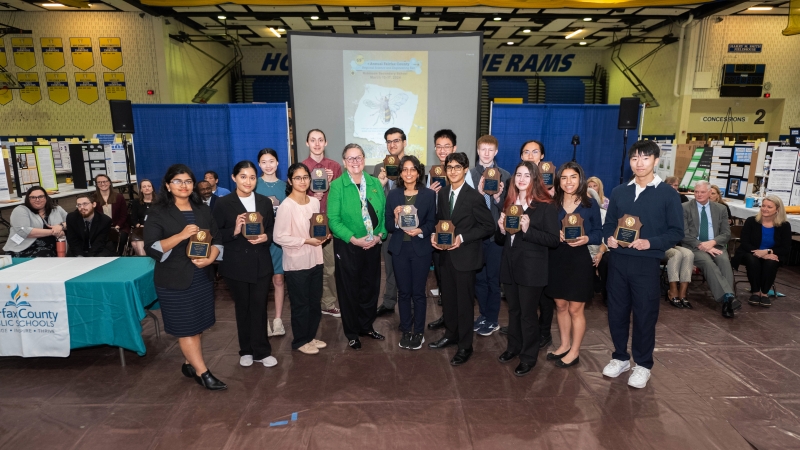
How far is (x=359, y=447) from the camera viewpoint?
98.5 inches

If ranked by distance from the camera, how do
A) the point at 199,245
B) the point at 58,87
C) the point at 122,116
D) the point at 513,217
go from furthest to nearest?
the point at 58,87 < the point at 122,116 < the point at 513,217 < the point at 199,245

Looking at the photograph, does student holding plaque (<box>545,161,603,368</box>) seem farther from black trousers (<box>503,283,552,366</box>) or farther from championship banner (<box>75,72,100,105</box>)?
championship banner (<box>75,72,100,105</box>)

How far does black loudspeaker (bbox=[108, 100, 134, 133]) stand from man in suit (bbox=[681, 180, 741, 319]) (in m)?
8.08

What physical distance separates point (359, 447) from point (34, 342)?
9.03ft

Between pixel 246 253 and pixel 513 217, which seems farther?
pixel 246 253

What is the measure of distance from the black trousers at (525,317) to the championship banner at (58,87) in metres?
13.1

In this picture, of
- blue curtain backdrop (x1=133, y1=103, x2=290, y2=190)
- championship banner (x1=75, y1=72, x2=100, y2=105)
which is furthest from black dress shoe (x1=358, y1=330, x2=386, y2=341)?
championship banner (x1=75, y1=72, x2=100, y2=105)

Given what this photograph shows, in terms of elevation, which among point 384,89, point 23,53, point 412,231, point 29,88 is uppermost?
point 23,53

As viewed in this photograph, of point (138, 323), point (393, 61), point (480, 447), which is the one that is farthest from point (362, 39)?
point (480, 447)

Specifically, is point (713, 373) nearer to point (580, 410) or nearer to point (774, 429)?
point (774, 429)

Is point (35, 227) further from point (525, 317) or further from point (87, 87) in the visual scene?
point (87, 87)

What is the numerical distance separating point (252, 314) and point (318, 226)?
0.83m

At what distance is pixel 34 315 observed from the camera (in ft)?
10.9

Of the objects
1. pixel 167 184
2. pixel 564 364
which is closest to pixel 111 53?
pixel 167 184
